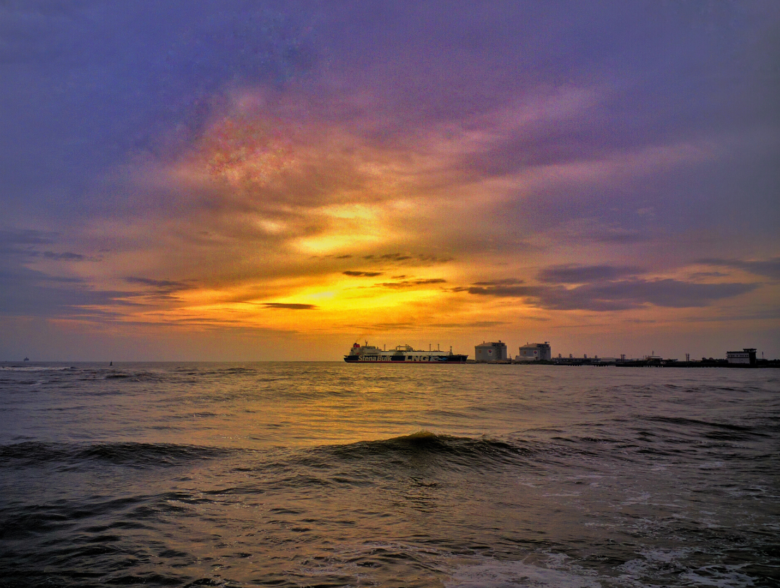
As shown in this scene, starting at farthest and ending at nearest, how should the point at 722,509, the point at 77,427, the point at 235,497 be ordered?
the point at 77,427 → the point at 235,497 → the point at 722,509

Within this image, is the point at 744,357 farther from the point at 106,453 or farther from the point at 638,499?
the point at 106,453

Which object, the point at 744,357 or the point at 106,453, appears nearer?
the point at 106,453

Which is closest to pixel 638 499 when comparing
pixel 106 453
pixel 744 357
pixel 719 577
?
pixel 719 577

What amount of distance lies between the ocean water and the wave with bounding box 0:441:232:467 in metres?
0.10

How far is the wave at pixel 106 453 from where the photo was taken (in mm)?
14453

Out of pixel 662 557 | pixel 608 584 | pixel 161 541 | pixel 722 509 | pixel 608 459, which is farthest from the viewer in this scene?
pixel 608 459

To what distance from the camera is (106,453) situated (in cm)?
1538

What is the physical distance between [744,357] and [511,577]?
17566 centimetres

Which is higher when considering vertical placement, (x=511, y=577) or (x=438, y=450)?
(x=511, y=577)

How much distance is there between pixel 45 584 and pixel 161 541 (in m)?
1.84

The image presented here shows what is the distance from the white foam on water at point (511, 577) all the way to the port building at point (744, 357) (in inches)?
6858

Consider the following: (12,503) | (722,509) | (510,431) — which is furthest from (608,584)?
(510,431)

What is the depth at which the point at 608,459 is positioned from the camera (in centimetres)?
1586

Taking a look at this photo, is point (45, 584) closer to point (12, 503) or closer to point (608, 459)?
point (12, 503)
